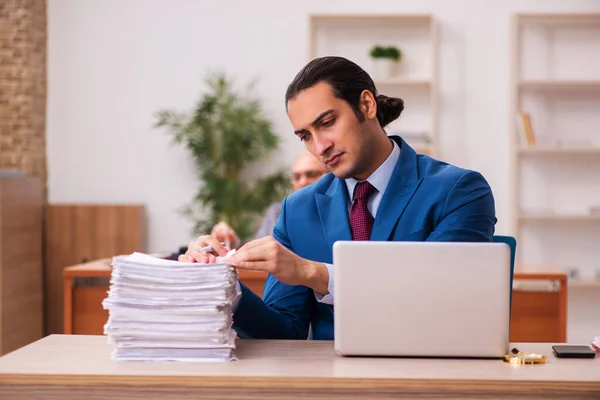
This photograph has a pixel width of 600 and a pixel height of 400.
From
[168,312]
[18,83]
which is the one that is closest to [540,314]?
[168,312]

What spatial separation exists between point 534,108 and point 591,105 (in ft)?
1.27

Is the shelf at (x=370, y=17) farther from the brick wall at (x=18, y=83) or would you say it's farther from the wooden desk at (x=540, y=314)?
the wooden desk at (x=540, y=314)

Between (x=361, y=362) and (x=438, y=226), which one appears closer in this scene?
(x=361, y=362)

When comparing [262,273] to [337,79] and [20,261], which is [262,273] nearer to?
[337,79]

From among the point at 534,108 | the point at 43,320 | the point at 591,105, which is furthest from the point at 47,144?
the point at 591,105

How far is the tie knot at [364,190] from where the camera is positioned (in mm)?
2074

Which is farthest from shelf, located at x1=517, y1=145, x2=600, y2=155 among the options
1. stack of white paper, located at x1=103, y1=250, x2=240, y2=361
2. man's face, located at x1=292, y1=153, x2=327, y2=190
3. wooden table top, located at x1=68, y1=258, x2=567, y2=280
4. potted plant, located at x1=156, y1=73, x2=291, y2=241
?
stack of white paper, located at x1=103, y1=250, x2=240, y2=361

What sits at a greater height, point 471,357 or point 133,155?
point 133,155

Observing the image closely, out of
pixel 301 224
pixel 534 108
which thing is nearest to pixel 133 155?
pixel 534 108

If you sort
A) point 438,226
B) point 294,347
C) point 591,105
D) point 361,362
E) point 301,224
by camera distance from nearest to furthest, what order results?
point 361,362
point 294,347
point 438,226
point 301,224
point 591,105

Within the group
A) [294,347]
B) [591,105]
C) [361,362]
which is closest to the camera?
[361,362]

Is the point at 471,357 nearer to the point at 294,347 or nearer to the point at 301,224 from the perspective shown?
the point at 294,347

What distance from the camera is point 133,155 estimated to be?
5.85 m

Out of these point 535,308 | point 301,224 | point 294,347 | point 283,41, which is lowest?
point 535,308
